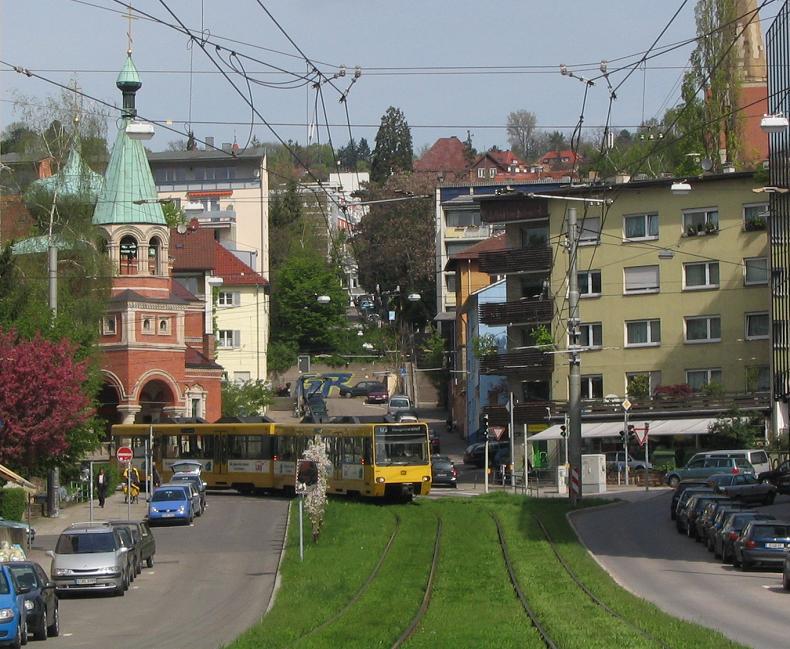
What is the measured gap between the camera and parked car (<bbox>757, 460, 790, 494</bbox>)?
167 feet

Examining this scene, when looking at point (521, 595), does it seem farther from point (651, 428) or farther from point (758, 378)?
point (758, 378)

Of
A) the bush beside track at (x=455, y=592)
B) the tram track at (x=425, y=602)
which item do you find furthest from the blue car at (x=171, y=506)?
the tram track at (x=425, y=602)

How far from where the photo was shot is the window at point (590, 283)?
73.1 meters

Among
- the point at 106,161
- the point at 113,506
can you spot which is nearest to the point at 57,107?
the point at 106,161

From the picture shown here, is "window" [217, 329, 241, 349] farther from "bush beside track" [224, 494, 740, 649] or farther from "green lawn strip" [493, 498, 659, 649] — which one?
"green lawn strip" [493, 498, 659, 649]

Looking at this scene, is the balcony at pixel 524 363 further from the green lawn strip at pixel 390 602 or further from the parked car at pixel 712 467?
the green lawn strip at pixel 390 602

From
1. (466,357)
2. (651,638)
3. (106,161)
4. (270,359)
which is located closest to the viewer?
(651,638)

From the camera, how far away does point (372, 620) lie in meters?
22.8

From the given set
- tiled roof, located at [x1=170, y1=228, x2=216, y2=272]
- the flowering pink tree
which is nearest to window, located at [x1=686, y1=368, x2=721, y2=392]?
the flowering pink tree

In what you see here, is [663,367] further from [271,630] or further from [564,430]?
[271,630]

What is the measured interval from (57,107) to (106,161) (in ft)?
20.9

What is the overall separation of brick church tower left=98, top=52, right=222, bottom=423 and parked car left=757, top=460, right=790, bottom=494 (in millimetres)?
37175

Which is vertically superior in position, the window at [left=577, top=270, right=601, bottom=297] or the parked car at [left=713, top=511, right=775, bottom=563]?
the window at [left=577, top=270, right=601, bottom=297]

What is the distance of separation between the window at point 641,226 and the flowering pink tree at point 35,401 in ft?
107
